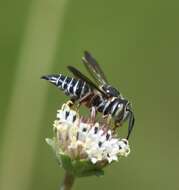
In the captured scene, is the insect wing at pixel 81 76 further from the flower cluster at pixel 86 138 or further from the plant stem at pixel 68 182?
the plant stem at pixel 68 182

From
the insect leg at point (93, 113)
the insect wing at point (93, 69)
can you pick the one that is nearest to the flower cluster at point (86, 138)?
the insect leg at point (93, 113)

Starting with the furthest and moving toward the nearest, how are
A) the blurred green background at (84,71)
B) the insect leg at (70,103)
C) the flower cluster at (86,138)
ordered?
the blurred green background at (84,71)
the insect leg at (70,103)
the flower cluster at (86,138)

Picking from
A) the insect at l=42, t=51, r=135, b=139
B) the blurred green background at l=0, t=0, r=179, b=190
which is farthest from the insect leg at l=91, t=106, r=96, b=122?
the blurred green background at l=0, t=0, r=179, b=190

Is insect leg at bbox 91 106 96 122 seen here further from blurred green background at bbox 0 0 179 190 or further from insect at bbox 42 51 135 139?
blurred green background at bbox 0 0 179 190

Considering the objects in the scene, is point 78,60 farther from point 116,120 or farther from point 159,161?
point 116,120

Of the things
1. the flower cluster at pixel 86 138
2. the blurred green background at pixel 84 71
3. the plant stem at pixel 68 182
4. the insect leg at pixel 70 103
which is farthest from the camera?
the blurred green background at pixel 84 71

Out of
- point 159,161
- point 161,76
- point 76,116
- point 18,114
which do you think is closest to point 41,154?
point 18,114

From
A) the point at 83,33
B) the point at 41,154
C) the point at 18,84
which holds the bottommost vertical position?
the point at 41,154
